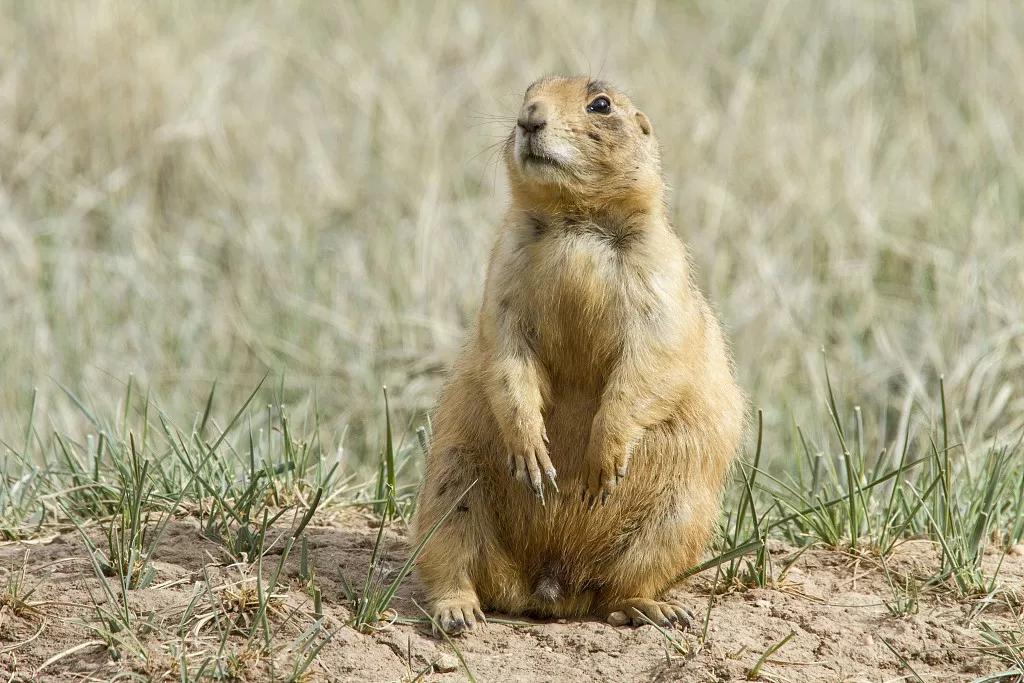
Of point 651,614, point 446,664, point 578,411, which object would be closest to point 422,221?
point 578,411

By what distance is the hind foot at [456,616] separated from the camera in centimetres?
403

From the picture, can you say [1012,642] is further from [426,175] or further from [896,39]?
[896,39]

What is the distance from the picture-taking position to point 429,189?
8.85 metres

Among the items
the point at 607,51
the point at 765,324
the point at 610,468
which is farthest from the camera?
the point at 607,51

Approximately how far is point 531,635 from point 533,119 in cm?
152

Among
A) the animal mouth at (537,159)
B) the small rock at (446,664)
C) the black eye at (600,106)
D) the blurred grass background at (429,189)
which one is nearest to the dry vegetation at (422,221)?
the blurred grass background at (429,189)

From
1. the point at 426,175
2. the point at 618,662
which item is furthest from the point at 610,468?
the point at 426,175

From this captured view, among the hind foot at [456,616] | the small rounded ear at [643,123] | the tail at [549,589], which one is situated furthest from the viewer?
the small rounded ear at [643,123]

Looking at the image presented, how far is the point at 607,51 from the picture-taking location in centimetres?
1026

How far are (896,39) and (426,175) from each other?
3857 millimetres

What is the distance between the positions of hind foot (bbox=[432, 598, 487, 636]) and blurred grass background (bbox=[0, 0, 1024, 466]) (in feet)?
11.2

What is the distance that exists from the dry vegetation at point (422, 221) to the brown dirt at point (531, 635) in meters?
0.40

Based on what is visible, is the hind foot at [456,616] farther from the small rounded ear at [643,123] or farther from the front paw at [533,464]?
the small rounded ear at [643,123]

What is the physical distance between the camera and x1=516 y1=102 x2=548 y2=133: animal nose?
4.17 m
